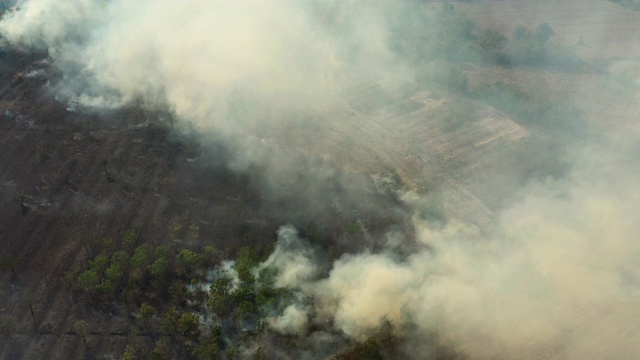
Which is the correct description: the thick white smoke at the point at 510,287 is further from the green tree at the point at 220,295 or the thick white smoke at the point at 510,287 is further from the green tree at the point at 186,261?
the green tree at the point at 186,261

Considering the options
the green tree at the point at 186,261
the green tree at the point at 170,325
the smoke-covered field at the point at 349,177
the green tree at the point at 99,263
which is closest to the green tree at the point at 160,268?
the smoke-covered field at the point at 349,177

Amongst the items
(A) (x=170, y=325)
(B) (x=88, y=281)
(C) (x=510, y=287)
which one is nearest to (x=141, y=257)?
(B) (x=88, y=281)

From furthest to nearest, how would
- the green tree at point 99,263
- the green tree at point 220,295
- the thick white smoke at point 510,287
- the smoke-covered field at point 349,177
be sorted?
the green tree at point 99,263, the green tree at point 220,295, the smoke-covered field at point 349,177, the thick white smoke at point 510,287

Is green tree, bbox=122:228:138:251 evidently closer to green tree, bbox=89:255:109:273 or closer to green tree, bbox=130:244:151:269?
green tree, bbox=130:244:151:269

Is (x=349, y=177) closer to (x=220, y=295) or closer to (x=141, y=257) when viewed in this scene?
(x=220, y=295)

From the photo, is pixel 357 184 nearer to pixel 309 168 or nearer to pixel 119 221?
pixel 309 168

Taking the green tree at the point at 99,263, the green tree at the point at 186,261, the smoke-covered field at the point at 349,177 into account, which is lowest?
the green tree at the point at 99,263
